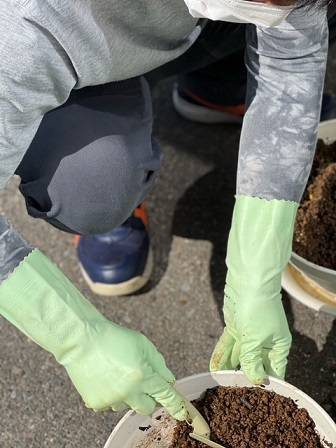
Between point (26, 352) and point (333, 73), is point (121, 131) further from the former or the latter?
point (333, 73)

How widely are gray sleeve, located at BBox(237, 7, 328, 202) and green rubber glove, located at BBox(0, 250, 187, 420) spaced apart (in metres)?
0.37

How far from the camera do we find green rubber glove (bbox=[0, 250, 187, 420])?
1138 millimetres

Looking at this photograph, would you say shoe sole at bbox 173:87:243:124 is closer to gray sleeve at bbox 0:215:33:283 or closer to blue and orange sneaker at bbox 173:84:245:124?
blue and orange sneaker at bbox 173:84:245:124

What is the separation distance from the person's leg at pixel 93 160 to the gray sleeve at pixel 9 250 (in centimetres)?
22

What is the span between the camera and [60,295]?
115 cm

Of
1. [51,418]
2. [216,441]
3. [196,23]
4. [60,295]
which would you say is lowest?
[51,418]

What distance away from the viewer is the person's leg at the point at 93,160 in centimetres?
138

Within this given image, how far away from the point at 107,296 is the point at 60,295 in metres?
0.59

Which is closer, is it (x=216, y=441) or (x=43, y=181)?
(x=216, y=441)

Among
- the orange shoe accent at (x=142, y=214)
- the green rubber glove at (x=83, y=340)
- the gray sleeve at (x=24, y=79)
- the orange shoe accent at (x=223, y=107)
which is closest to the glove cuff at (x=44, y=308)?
the green rubber glove at (x=83, y=340)

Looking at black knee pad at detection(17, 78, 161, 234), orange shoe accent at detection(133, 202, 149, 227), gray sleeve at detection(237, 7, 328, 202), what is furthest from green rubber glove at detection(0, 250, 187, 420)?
orange shoe accent at detection(133, 202, 149, 227)

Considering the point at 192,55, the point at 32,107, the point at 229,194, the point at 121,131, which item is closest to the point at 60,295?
the point at 32,107

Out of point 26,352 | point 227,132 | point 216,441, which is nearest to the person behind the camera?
point 216,441

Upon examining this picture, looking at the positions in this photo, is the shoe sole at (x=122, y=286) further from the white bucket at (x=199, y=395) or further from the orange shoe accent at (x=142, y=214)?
the white bucket at (x=199, y=395)
